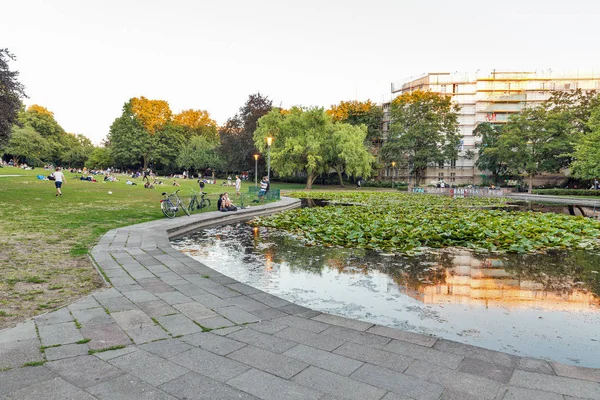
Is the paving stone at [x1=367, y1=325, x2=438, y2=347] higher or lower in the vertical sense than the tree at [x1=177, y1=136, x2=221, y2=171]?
lower

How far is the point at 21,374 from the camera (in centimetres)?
294

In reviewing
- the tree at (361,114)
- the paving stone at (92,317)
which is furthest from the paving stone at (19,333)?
the tree at (361,114)

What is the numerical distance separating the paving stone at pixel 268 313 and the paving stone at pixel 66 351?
71.9 inches

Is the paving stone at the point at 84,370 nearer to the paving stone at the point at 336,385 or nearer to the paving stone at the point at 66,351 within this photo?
the paving stone at the point at 66,351

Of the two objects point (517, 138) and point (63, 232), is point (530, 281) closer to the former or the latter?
point (63, 232)

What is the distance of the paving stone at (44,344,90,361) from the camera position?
128 inches

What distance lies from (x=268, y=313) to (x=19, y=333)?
2601mm

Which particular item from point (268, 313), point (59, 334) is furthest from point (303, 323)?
point (59, 334)

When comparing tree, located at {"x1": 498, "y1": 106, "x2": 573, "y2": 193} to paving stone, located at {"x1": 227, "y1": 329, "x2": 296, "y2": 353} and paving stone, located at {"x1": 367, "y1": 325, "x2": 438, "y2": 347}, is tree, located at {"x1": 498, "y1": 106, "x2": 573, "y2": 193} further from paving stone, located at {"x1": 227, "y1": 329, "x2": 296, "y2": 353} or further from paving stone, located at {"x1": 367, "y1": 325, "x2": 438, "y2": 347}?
paving stone, located at {"x1": 227, "y1": 329, "x2": 296, "y2": 353}

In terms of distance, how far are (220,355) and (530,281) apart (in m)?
5.84

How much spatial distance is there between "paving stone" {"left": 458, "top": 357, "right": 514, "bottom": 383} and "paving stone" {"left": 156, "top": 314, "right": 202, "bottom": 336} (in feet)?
8.71

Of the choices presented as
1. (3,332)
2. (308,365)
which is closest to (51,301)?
(3,332)

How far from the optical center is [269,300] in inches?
199

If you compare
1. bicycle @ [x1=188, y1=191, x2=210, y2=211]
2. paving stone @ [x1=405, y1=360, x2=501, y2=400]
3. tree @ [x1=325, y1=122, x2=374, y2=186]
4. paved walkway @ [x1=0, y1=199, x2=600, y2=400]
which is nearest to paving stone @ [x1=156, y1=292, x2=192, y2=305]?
paved walkway @ [x1=0, y1=199, x2=600, y2=400]
